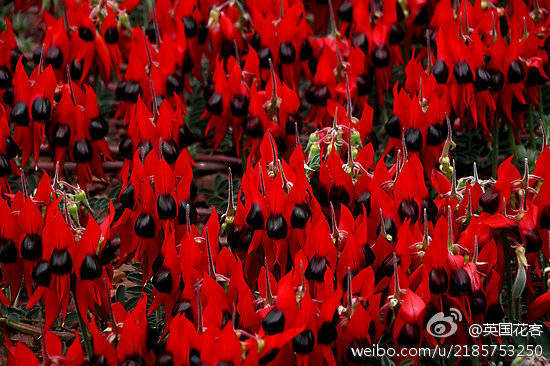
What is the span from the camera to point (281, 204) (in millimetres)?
1854

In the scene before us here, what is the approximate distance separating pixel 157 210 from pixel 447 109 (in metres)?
0.84

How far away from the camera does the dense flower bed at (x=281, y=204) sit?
165 cm

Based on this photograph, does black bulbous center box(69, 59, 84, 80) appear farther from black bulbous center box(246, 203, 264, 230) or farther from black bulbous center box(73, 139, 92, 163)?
black bulbous center box(246, 203, 264, 230)

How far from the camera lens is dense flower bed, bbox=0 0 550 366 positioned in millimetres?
1646

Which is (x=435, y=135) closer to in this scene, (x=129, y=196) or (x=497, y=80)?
(x=497, y=80)

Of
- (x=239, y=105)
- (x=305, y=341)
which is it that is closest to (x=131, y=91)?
(x=239, y=105)

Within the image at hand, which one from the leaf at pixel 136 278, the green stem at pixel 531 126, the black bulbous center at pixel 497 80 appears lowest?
the leaf at pixel 136 278

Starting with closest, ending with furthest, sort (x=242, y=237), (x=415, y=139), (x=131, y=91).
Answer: (x=242, y=237) < (x=415, y=139) < (x=131, y=91)

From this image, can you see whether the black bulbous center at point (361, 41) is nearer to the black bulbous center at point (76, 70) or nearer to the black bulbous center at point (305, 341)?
the black bulbous center at point (76, 70)

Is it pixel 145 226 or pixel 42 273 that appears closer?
pixel 42 273

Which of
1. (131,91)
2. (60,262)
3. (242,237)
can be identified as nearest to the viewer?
(60,262)

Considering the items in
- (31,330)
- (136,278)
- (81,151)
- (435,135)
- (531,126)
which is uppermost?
(435,135)

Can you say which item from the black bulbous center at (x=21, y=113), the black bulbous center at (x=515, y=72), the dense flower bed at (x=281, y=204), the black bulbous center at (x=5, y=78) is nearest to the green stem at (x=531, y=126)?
the dense flower bed at (x=281, y=204)

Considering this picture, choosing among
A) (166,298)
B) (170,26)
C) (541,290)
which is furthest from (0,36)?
(541,290)
